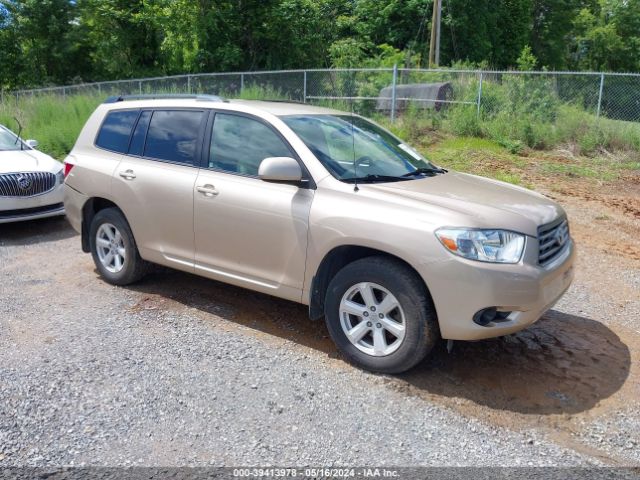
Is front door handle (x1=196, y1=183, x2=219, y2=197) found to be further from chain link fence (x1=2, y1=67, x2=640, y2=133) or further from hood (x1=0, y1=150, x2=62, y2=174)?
chain link fence (x1=2, y1=67, x2=640, y2=133)

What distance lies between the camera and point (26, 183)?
8.30 m

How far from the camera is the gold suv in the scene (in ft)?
12.7

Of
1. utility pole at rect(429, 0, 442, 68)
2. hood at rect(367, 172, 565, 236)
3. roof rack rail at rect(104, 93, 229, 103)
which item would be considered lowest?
hood at rect(367, 172, 565, 236)

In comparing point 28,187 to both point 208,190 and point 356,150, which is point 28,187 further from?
point 356,150

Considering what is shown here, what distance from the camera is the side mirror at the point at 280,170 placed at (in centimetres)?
434

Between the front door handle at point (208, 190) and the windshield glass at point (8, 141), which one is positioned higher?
the front door handle at point (208, 190)

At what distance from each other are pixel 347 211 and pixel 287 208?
0.53 meters

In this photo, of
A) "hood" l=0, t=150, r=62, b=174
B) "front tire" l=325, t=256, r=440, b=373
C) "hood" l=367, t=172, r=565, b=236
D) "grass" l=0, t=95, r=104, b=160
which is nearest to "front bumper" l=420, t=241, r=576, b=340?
"front tire" l=325, t=256, r=440, b=373

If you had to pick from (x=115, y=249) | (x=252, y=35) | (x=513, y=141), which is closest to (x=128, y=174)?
(x=115, y=249)

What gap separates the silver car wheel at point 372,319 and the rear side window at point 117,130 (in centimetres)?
298

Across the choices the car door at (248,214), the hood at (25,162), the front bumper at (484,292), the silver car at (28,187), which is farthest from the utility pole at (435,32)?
the front bumper at (484,292)

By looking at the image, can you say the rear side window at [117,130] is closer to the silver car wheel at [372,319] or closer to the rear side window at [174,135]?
the rear side window at [174,135]

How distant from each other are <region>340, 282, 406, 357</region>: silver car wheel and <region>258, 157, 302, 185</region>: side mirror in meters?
0.93

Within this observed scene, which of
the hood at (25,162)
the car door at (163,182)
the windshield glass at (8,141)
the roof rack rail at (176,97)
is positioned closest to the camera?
the car door at (163,182)
